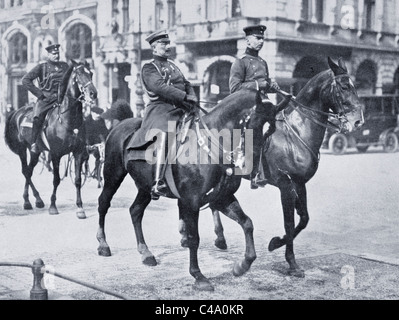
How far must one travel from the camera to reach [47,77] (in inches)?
420

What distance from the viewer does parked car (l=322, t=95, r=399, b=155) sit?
20.9 m

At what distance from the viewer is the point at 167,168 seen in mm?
6246

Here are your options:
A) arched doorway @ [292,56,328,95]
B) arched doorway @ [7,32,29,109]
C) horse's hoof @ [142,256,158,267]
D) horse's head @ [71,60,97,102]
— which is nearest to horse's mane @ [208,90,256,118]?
horse's hoof @ [142,256,158,267]

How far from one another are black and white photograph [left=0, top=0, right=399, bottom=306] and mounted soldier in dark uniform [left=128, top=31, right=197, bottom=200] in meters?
0.02

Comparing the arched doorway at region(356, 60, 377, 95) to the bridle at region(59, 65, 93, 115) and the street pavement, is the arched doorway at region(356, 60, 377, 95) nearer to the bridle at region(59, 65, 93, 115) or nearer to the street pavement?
the street pavement

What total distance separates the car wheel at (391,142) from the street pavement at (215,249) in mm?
8832

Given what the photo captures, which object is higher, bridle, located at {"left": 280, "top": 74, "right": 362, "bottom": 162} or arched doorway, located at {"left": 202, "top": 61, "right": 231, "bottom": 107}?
arched doorway, located at {"left": 202, "top": 61, "right": 231, "bottom": 107}

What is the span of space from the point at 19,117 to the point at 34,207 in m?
1.85

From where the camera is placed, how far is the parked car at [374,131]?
20.9 m

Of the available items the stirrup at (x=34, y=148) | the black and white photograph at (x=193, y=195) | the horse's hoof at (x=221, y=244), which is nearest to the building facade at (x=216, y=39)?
the black and white photograph at (x=193, y=195)

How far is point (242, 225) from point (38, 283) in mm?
2202

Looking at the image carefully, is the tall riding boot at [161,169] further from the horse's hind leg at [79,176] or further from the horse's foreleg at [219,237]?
the horse's hind leg at [79,176]

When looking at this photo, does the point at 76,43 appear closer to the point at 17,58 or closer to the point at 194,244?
the point at 17,58
